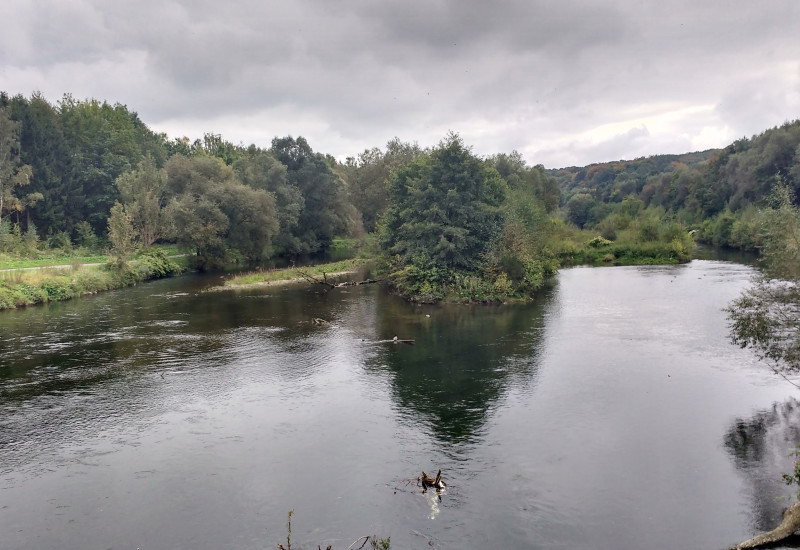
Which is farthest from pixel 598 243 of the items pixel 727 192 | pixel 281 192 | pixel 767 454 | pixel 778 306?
pixel 767 454

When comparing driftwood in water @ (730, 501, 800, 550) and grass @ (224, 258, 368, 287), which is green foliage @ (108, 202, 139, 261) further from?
driftwood in water @ (730, 501, 800, 550)

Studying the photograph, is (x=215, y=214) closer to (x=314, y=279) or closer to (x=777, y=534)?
(x=314, y=279)

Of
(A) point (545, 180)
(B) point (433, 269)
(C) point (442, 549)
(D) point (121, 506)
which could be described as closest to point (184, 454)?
(D) point (121, 506)

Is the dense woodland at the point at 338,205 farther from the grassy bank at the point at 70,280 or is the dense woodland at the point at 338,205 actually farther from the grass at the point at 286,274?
the grass at the point at 286,274

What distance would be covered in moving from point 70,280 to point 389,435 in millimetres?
38410

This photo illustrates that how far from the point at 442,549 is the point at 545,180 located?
93.6 metres

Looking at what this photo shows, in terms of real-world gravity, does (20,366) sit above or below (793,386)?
above

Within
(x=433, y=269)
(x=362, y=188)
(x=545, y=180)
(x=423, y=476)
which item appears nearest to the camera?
(x=423, y=476)

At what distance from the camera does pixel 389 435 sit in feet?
61.8

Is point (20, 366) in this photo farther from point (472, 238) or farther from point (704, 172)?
point (704, 172)

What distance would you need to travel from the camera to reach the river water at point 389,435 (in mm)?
13875

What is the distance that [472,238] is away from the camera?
148 ft

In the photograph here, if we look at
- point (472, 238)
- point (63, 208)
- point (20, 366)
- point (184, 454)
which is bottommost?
point (184, 454)

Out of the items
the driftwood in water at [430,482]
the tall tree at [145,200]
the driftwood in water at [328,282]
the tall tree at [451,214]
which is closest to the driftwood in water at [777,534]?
the driftwood in water at [430,482]
